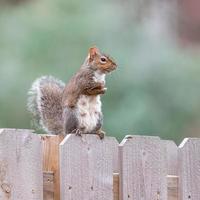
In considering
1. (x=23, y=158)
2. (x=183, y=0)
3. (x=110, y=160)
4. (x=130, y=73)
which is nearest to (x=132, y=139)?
(x=110, y=160)

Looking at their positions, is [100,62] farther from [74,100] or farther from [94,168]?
[94,168]

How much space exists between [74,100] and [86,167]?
87 centimetres

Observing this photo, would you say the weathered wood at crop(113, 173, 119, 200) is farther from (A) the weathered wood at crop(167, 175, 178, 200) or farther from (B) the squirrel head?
(B) the squirrel head

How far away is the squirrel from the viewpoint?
5.46 metres

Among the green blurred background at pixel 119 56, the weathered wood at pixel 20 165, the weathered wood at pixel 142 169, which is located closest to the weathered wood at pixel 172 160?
the weathered wood at pixel 142 169

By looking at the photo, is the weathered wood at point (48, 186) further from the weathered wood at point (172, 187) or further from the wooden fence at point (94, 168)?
the weathered wood at point (172, 187)

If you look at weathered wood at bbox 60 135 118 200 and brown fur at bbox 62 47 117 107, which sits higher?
brown fur at bbox 62 47 117 107

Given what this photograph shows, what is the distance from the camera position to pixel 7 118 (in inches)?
318

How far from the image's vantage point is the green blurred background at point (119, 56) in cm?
829

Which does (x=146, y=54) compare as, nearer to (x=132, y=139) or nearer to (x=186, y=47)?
(x=186, y=47)

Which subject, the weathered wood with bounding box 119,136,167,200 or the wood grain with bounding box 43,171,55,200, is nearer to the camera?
the wood grain with bounding box 43,171,55,200

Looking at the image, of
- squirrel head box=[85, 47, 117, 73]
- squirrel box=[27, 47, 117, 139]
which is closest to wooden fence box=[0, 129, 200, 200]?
squirrel box=[27, 47, 117, 139]

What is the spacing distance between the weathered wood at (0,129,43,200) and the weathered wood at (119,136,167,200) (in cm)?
39

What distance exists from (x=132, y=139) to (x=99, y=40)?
12.8ft
